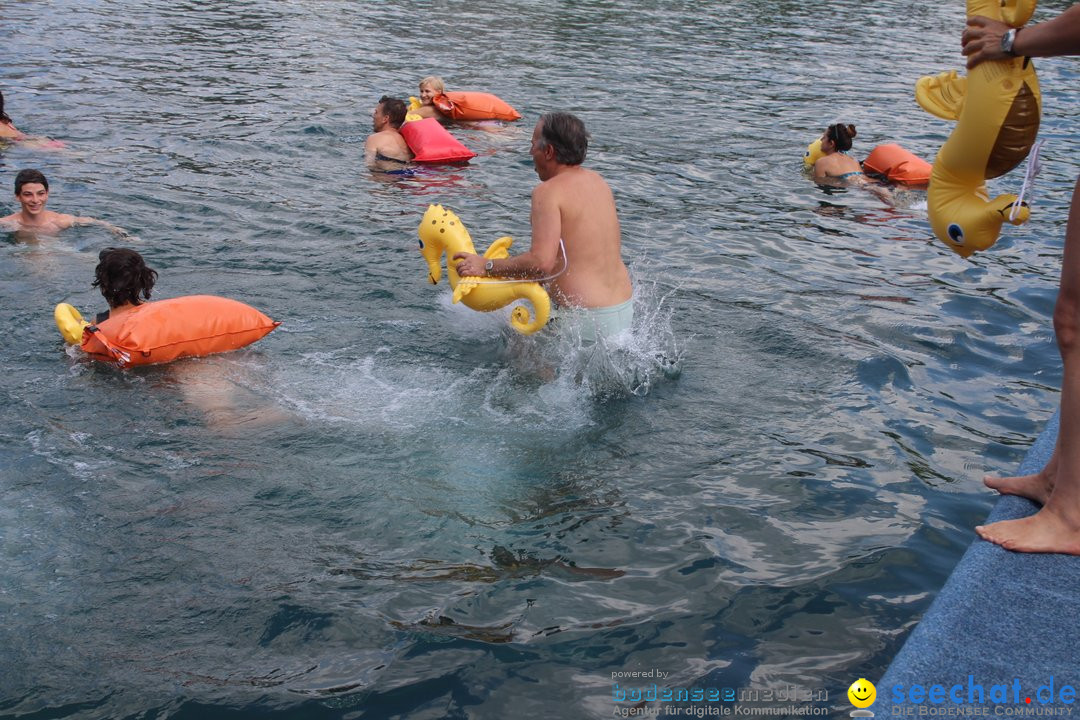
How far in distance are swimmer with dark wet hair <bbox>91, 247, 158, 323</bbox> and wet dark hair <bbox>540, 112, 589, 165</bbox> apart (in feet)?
9.00

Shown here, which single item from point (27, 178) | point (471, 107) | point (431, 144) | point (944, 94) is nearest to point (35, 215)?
point (27, 178)

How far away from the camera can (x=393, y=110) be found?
37.9 feet

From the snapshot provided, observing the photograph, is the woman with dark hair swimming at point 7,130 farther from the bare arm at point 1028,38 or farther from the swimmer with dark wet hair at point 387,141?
the bare arm at point 1028,38

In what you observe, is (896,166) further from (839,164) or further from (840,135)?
(840,135)

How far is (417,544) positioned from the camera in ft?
15.4

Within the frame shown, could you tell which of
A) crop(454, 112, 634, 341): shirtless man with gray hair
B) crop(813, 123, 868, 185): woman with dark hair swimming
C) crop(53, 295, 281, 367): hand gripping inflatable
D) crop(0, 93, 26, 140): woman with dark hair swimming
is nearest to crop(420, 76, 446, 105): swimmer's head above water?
crop(0, 93, 26, 140): woman with dark hair swimming

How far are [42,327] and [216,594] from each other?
3.65m

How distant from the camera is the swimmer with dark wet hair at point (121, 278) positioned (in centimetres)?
625

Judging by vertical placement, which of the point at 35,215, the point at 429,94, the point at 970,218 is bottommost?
the point at 35,215

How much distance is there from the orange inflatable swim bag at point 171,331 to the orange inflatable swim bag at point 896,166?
805 cm

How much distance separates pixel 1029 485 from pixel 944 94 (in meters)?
1.93

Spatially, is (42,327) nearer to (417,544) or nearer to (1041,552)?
(417,544)

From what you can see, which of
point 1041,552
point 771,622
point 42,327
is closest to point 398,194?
point 42,327

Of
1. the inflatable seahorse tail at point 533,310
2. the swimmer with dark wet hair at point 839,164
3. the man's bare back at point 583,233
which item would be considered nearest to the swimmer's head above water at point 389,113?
the swimmer with dark wet hair at point 839,164
